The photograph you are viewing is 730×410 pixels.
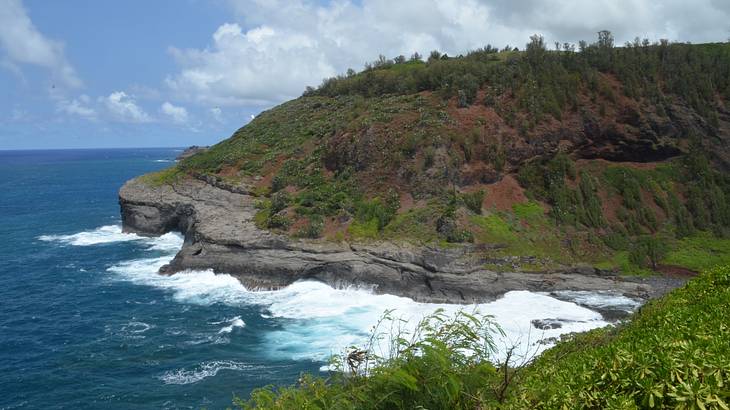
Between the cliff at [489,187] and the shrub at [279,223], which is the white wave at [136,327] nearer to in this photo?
the cliff at [489,187]

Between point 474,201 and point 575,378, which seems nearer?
point 575,378

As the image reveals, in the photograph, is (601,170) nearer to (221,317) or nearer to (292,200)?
(292,200)

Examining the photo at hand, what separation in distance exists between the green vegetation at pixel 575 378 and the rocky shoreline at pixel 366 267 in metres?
25.6

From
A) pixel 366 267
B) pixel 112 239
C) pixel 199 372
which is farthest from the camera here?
pixel 112 239

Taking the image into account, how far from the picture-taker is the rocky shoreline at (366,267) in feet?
125

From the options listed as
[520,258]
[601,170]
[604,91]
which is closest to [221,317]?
[520,258]

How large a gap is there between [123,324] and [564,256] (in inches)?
1316

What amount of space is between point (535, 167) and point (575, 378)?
45.6 m

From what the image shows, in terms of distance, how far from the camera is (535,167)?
2020 inches

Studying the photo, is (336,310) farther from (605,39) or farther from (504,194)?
(605,39)

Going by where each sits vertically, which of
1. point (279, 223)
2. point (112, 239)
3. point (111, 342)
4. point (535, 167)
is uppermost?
point (535, 167)

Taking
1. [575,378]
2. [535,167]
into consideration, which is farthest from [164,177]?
[575,378]

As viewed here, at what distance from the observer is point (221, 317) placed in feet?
118

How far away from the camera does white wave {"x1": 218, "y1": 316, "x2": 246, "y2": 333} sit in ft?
110
